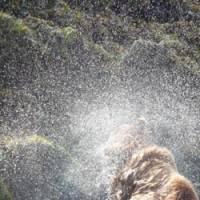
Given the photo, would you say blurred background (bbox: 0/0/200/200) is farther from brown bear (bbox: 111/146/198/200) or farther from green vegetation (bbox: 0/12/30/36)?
brown bear (bbox: 111/146/198/200)

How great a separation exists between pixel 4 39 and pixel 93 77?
1.80 meters

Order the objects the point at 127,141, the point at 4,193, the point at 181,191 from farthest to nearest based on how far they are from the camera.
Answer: the point at 127,141 → the point at 4,193 → the point at 181,191

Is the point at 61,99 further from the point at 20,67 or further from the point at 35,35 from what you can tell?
the point at 35,35

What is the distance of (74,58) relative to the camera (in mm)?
9898

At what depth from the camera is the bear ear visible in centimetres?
352

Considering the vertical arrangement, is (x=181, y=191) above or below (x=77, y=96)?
above

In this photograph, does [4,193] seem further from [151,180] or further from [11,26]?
[11,26]

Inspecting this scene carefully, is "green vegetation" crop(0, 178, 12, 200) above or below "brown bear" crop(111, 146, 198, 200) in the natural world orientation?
below

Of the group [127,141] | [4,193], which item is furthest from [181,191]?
[127,141]

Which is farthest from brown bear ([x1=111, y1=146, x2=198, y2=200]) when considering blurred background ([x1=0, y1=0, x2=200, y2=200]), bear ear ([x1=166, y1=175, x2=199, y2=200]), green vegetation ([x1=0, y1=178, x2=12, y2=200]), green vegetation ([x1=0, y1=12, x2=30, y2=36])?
green vegetation ([x1=0, y1=12, x2=30, y2=36])

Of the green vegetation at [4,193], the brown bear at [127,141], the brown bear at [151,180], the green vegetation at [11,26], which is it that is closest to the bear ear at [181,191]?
the brown bear at [151,180]

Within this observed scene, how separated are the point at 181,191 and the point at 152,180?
0.55m

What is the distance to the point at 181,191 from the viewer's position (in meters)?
3.55

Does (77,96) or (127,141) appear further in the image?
(77,96)
